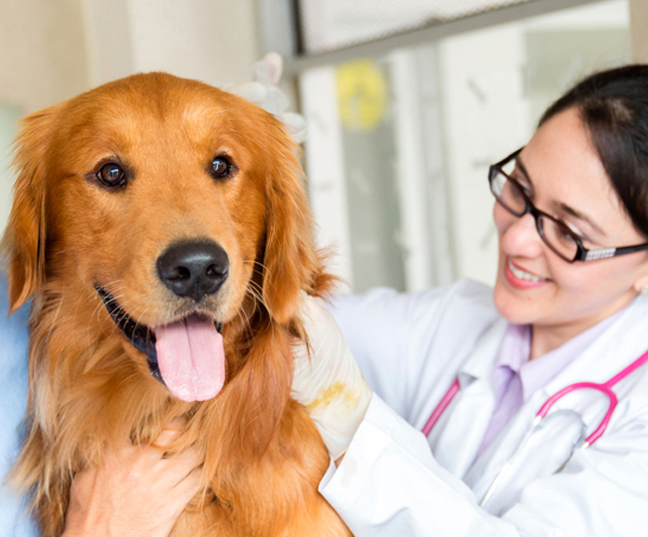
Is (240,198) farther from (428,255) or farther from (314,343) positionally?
(428,255)

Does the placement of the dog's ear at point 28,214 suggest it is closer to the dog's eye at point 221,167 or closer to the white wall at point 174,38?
the dog's eye at point 221,167

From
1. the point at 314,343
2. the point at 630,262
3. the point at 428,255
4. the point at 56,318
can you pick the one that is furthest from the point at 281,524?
the point at 428,255

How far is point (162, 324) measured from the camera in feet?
3.90

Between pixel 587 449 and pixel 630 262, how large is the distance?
17.1 inches

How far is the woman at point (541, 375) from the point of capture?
1335mm

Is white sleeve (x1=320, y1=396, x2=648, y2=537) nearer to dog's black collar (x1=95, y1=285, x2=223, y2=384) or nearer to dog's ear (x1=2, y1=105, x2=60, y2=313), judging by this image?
dog's black collar (x1=95, y1=285, x2=223, y2=384)

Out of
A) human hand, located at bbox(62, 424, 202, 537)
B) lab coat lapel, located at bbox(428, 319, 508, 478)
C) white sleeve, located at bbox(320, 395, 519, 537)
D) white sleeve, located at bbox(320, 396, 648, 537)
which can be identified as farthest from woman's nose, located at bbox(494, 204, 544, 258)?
human hand, located at bbox(62, 424, 202, 537)

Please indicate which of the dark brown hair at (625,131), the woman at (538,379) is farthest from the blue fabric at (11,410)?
the dark brown hair at (625,131)

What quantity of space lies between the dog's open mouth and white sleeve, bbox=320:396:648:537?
34 cm

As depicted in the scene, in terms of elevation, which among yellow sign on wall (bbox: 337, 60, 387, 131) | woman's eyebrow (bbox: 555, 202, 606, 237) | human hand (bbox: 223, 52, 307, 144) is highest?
yellow sign on wall (bbox: 337, 60, 387, 131)

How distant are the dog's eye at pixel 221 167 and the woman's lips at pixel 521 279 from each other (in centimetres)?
74

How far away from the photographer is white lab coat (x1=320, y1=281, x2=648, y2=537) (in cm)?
132

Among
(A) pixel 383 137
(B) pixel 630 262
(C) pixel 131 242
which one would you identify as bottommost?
(B) pixel 630 262

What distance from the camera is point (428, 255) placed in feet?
12.4
